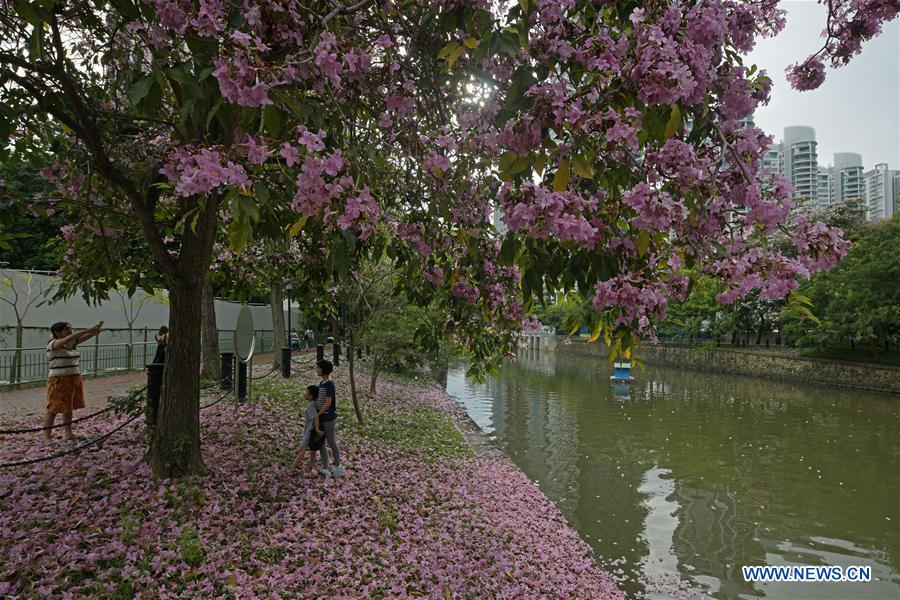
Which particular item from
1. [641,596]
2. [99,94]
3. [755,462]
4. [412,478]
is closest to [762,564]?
[641,596]

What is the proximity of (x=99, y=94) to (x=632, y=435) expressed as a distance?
13.6 m

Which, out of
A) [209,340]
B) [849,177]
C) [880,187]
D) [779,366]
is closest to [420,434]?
[209,340]

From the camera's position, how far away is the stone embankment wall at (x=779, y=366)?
23.3 meters

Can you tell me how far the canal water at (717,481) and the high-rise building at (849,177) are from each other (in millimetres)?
40737

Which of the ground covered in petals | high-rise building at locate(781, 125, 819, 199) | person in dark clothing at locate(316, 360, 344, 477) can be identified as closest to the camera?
the ground covered in petals

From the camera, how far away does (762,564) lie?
6.82 m

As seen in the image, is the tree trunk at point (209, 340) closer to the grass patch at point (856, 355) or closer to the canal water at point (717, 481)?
the canal water at point (717, 481)

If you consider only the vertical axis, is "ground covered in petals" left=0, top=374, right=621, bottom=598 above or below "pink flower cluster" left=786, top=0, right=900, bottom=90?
below

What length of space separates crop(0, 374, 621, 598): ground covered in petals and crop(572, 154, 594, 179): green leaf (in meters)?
3.55

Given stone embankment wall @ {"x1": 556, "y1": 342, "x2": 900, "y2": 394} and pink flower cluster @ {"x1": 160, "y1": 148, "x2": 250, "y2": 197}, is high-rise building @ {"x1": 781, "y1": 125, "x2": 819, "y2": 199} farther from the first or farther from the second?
pink flower cluster @ {"x1": 160, "y1": 148, "x2": 250, "y2": 197}

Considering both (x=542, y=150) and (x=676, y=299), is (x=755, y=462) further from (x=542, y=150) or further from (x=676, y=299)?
(x=542, y=150)

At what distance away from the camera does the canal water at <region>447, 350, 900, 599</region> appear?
6.81 metres

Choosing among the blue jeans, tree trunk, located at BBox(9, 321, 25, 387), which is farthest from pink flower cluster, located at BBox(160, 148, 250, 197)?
tree trunk, located at BBox(9, 321, 25, 387)

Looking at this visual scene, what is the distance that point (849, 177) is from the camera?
52750mm
